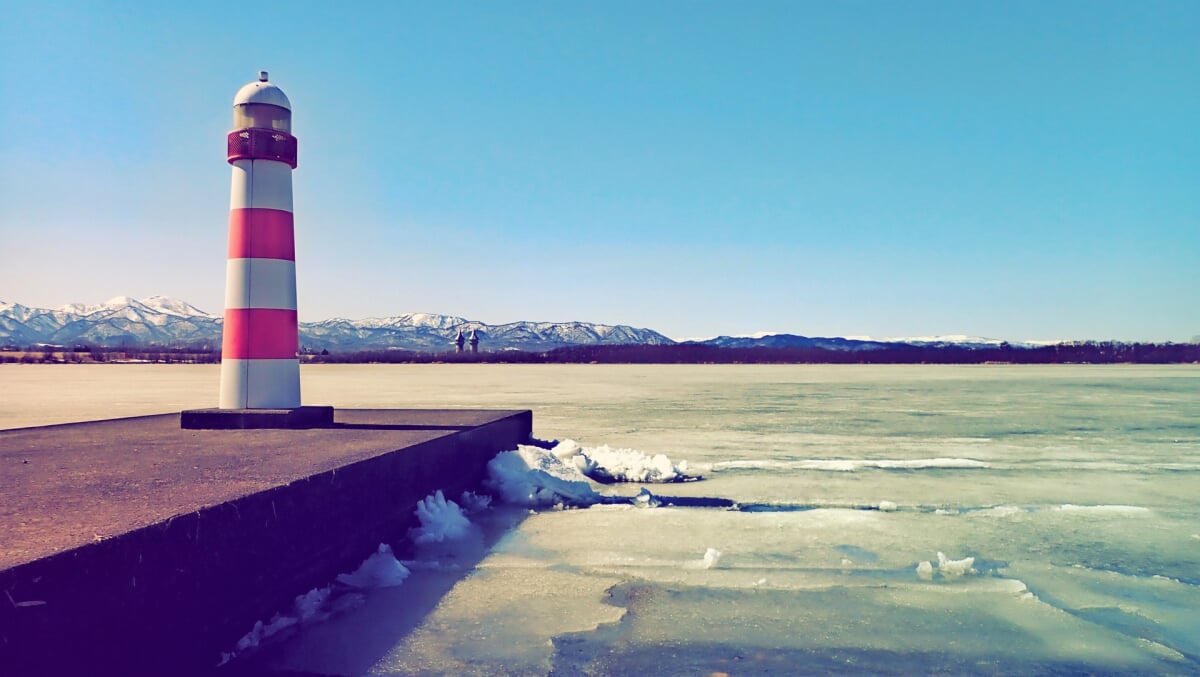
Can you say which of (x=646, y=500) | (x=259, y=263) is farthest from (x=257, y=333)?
(x=646, y=500)

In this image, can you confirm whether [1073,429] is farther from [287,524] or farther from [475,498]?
[287,524]

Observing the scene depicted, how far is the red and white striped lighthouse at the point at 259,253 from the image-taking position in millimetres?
4848

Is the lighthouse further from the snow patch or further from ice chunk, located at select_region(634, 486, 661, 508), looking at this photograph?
the snow patch

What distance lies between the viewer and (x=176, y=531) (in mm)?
2020

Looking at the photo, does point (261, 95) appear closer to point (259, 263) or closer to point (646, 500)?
point (259, 263)

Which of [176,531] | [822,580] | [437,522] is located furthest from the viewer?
[437,522]

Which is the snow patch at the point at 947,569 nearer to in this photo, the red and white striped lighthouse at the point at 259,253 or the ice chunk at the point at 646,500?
the ice chunk at the point at 646,500

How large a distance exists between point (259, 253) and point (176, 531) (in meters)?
3.12

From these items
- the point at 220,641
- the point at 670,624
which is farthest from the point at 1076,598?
the point at 220,641

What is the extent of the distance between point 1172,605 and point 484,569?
2.51 metres

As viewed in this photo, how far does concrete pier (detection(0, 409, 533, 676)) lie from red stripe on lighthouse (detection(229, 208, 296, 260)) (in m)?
1.08

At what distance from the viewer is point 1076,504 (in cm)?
480

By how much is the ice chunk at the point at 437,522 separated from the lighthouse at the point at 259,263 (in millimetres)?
1378

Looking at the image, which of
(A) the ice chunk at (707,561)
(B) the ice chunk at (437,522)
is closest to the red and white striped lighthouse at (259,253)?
(B) the ice chunk at (437,522)
